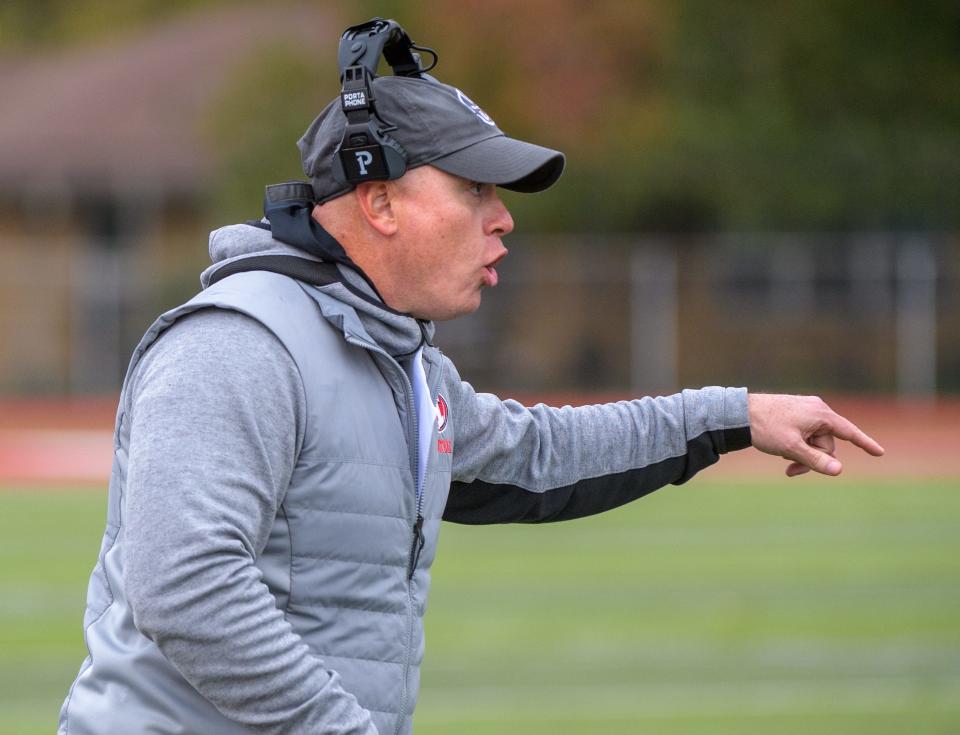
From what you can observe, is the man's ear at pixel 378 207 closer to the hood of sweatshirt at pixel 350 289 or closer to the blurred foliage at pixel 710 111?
the hood of sweatshirt at pixel 350 289

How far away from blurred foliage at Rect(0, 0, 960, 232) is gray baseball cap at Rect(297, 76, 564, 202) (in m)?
26.0

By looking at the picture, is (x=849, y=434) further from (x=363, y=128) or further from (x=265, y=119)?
(x=265, y=119)

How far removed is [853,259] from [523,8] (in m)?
8.58

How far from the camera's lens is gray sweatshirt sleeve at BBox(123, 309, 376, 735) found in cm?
231

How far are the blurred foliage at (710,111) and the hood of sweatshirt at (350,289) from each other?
2600 cm

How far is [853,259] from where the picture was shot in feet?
85.9

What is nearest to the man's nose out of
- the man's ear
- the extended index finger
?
the man's ear

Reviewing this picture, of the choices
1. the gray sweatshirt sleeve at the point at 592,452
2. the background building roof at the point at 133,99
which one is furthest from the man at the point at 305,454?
the background building roof at the point at 133,99

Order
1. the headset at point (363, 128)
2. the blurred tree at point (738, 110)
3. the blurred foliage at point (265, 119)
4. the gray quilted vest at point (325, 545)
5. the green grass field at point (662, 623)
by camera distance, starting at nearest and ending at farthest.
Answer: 1. the gray quilted vest at point (325, 545)
2. the headset at point (363, 128)
3. the green grass field at point (662, 623)
4. the blurred tree at point (738, 110)
5. the blurred foliage at point (265, 119)

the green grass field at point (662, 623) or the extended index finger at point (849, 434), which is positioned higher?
the extended index finger at point (849, 434)

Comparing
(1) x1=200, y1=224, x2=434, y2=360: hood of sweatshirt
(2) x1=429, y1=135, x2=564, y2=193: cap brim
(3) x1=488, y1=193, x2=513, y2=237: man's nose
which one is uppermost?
(2) x1=429, y1=135, x2=564, y2=193: cap brim

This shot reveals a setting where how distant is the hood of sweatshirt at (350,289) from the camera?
2.68 m

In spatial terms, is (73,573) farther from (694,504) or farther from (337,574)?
(337,574)

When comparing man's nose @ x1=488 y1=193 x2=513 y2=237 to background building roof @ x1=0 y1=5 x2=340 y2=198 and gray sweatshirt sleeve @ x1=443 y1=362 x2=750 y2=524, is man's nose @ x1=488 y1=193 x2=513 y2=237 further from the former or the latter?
background building roof @ x1=0 y1=5 x2=340 y2=198
